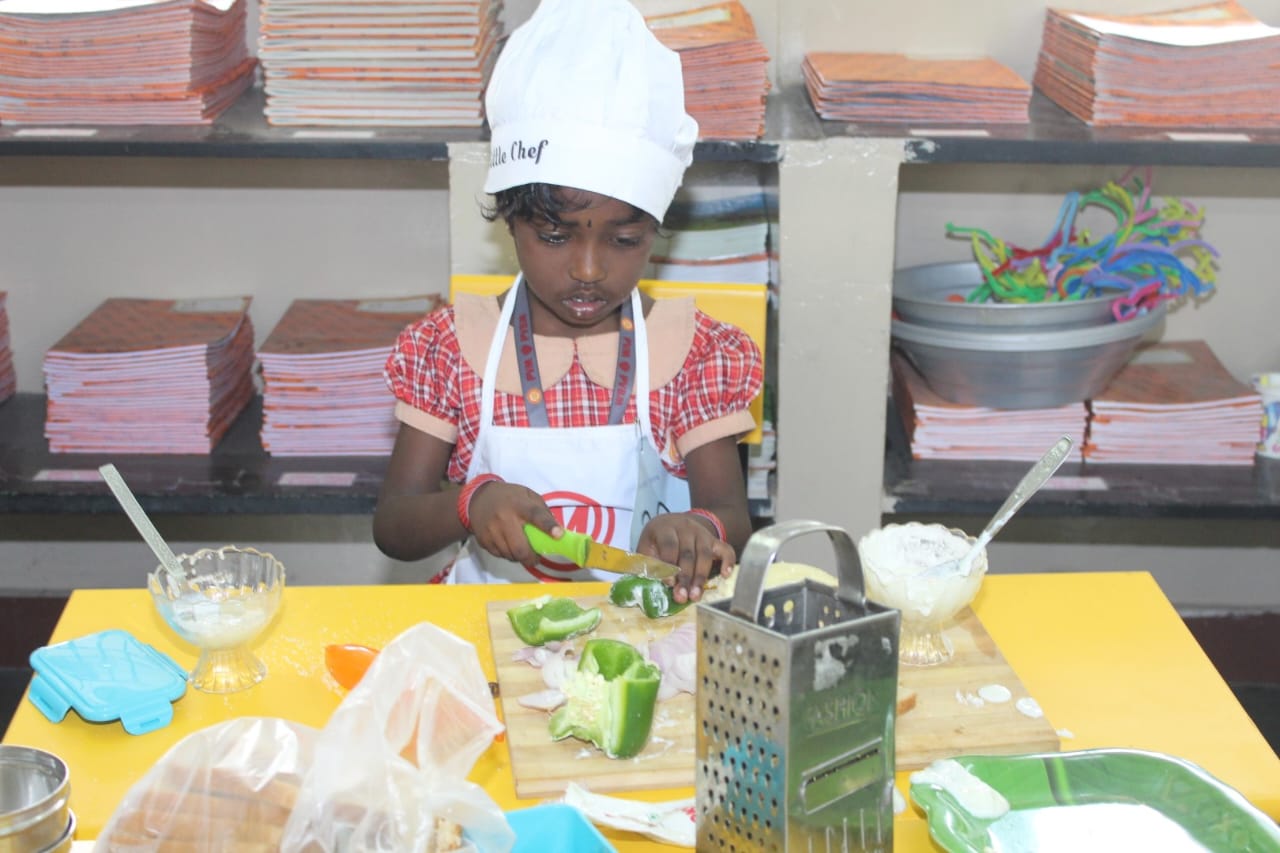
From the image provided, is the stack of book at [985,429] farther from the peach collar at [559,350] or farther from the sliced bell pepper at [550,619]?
the sliced bell pepper at [550,619]

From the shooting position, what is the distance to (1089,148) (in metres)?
2.12

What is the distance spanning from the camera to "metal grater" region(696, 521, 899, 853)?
0.89 metres

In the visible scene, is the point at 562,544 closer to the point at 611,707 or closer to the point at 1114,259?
the point at 611,707

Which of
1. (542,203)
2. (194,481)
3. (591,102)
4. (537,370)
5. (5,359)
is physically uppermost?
(591,102)

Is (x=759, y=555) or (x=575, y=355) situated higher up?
(x=759, y=555)

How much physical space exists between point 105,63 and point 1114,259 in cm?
170

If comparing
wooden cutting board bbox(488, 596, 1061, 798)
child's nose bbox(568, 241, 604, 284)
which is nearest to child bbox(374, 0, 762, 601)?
child's nose bbox(568, 241, 604, 284)

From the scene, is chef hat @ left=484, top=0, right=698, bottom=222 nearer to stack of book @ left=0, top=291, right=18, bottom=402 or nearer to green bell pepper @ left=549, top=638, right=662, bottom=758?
green bell pepper @ left=549, top=638, right=662, bottom=758

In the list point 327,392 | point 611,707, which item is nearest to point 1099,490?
point 327,392

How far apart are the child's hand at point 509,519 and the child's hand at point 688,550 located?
106 millimetres

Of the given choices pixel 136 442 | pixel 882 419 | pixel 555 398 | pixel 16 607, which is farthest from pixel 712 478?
pixel 16 607

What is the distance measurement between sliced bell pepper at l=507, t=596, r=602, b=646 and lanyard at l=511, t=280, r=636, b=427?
473mm

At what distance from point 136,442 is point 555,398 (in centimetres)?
99

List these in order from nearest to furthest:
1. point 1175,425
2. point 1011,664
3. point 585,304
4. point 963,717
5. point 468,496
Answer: point 963,717, point 1011,664, point 468,496, point 585,304, point 1175,425
